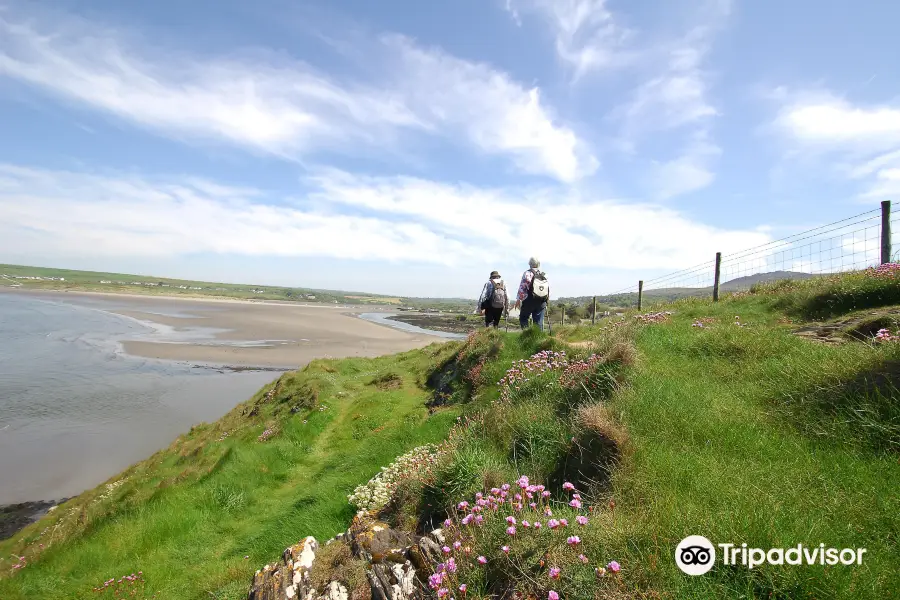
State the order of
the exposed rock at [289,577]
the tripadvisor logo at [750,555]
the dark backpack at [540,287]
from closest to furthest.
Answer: the tripadvisor logo at [750,555] < the exposed rock at [289,577] < the dark backpack at [540,287]

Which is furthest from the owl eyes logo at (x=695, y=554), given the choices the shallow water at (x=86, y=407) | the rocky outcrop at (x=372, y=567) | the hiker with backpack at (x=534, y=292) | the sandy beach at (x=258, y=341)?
the sandy beach at (x=258, y=341)

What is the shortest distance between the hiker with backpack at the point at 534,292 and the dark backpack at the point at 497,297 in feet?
5.35

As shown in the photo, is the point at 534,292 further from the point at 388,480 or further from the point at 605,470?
the point at 605,470

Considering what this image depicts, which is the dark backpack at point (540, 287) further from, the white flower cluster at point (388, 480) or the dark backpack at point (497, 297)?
the white flower cluster at point (388, 480)

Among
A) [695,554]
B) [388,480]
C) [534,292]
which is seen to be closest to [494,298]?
[534,292]

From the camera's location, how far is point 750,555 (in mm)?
2750

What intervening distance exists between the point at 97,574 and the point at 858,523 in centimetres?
1068

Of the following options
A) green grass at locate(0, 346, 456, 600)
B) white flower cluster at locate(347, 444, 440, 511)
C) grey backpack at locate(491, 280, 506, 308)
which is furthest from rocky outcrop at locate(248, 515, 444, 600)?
grey backpack at locate(491, 280, 506, 308)

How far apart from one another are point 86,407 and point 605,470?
26.8 metres

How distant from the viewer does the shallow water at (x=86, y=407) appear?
15414 millimetres

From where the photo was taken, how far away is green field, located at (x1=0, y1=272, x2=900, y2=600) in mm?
2945

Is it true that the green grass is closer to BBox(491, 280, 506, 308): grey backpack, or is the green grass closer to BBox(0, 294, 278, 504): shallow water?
BBox(0, 294, 278, 504): shallow water

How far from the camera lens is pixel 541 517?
353 centimetres

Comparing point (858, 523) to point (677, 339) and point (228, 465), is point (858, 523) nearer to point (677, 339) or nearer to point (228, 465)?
point (677, 339)
